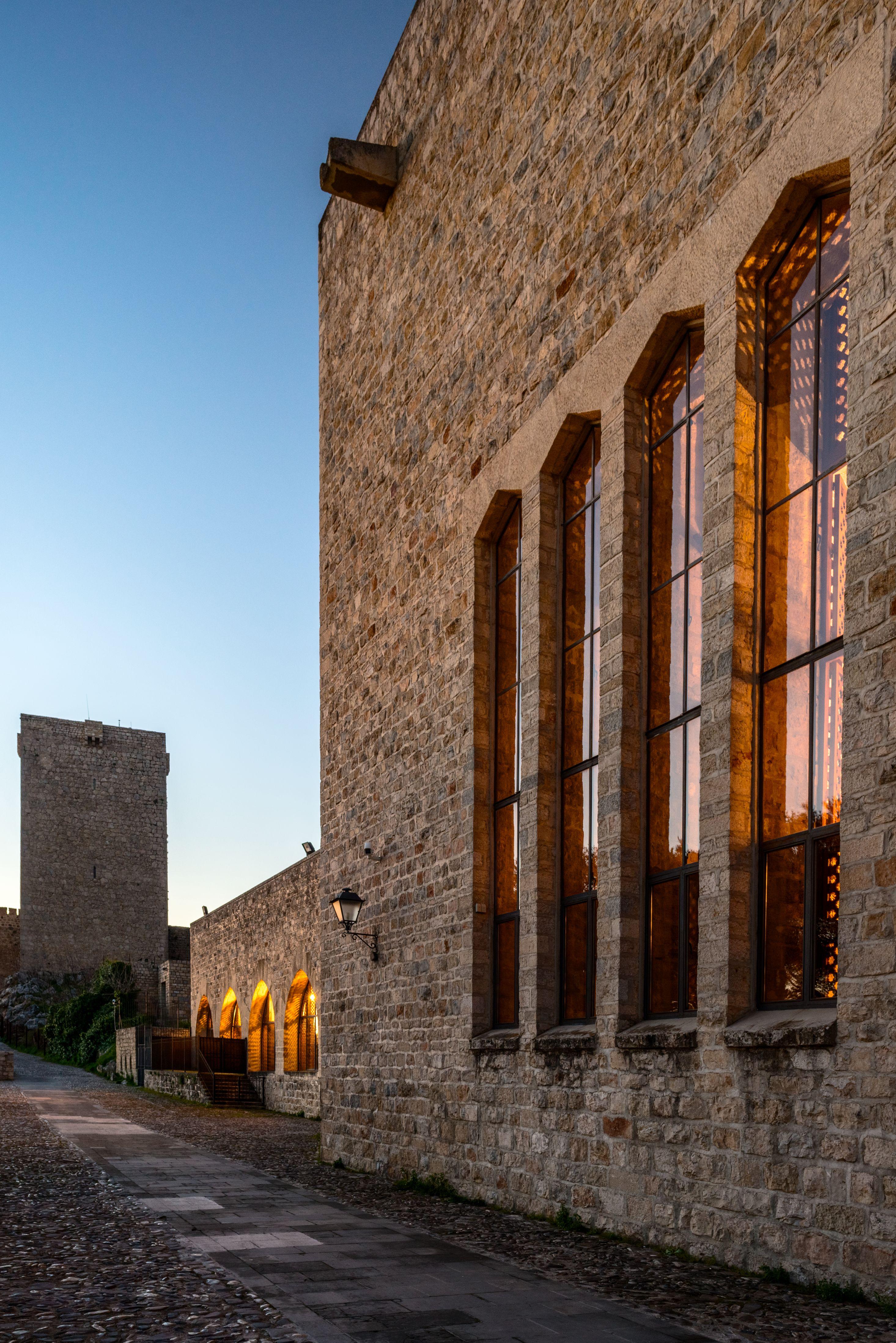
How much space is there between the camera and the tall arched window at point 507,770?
356 inches

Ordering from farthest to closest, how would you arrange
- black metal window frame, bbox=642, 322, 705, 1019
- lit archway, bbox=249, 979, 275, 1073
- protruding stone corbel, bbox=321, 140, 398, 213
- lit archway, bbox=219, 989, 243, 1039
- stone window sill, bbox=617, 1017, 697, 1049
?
1. lit archway, bbox=219, 989, 243, 1039
2. lit archway, bbox=249, 979, 275, 1073
3. protruding stone corbel, bbox=321, 140, 398, 213
4. black metal window frame, bbox=642, 322, 705, 1019
5. stone window sill, bbox=617, 1017, 697, 1049

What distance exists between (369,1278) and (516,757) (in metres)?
4.23

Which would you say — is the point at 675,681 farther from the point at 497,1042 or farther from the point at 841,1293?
the point at 841,1293

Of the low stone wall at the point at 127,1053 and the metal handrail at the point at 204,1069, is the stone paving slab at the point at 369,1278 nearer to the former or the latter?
the metal handrail at the point at 204,1069

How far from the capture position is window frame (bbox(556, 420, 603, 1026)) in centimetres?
792

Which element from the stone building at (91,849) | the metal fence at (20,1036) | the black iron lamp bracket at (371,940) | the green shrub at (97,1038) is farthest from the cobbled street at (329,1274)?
the stone building at (91,849)

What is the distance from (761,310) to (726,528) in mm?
1201

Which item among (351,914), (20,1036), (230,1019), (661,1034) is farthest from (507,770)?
(20,1036)

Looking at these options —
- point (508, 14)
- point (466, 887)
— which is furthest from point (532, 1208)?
point (508, 14)

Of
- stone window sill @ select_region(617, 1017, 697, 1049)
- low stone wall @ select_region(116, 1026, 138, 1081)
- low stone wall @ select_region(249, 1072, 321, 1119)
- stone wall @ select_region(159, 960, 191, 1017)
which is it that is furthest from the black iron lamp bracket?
stone wall @ select_region(159, 960, 191, 1017)

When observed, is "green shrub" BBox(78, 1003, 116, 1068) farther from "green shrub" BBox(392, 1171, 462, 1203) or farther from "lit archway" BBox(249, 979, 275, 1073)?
"green shrub" BBox(392, 1171, 462, 1203)

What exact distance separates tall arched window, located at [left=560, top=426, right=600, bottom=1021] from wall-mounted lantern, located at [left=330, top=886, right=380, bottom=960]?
142 inches

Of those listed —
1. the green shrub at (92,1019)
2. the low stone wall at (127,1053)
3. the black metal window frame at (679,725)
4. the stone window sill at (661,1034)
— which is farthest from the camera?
the green shrub at (92,1019)

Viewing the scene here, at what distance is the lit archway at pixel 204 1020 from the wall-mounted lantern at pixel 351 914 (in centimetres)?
1728
